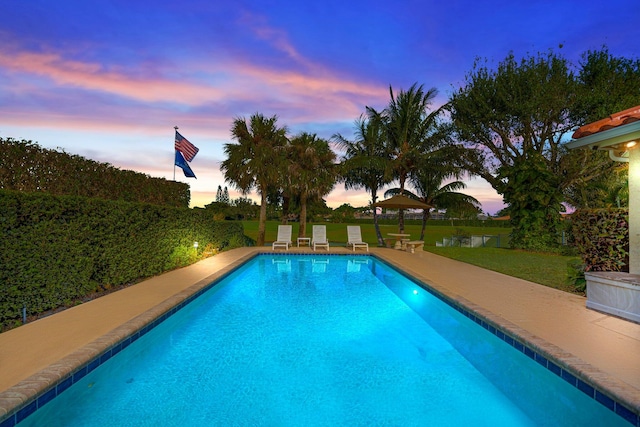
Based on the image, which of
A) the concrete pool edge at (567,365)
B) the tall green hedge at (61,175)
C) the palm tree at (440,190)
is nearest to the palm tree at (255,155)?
the tall green hedge at (61,175)

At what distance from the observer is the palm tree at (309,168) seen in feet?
60.0

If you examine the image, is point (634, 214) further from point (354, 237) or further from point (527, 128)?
point (527, 128)

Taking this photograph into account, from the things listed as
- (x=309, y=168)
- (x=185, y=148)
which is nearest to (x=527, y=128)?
(x=309, y=168)

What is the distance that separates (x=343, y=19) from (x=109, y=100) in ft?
27.1

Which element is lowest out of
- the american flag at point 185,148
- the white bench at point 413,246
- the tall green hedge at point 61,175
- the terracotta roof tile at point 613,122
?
the white bench at point 413,246

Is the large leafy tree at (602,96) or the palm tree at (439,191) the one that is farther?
the palm tree at (439,191)

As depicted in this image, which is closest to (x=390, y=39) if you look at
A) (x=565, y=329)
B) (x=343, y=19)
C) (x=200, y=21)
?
(x=343, y=19)

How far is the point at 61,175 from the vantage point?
20.0 feet

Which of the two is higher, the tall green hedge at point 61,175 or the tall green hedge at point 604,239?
the tall green hedge at point 61,175

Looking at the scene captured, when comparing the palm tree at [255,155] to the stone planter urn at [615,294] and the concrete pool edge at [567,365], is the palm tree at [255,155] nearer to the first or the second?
the concrete pool edge at [567,365]

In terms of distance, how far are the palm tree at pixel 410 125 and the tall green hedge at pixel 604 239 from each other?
45.5 feet

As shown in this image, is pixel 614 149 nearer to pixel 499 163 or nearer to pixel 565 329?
pixel 565 329

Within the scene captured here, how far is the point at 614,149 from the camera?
19.0 feet

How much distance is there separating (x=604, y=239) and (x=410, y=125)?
51.9ft
